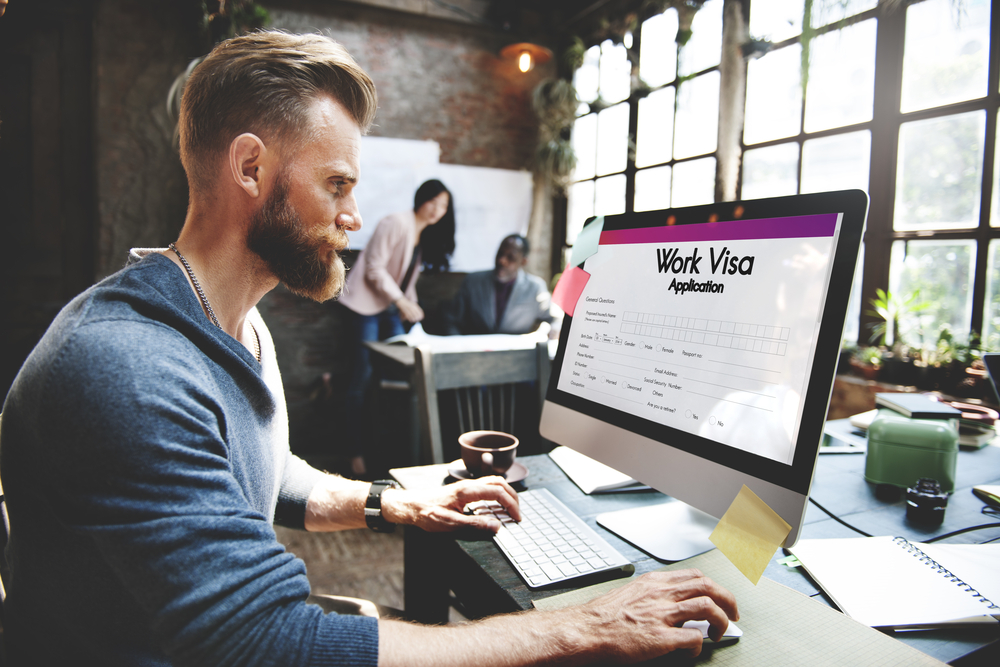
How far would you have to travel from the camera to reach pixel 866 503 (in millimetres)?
1014

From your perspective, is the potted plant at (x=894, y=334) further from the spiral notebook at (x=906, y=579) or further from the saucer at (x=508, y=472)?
the saucer at (x=508, y=472)

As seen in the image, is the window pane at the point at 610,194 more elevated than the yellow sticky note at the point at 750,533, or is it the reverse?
the window pane at the point at 610,194

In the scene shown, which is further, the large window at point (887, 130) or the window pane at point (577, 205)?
the window pane at point (577, 205)

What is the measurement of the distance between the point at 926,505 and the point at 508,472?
74cm

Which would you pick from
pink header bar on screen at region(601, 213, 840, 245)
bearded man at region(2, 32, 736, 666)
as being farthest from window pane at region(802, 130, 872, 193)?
bearded man at region(2, 32, 736, 666)

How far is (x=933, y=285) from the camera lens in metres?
2.37

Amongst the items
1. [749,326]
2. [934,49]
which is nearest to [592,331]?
[749,326]

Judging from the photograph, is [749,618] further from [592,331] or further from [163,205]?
[163,205]

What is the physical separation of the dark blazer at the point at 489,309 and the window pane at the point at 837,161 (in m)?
1.83

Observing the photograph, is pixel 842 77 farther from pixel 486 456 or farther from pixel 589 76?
pixel 486 456

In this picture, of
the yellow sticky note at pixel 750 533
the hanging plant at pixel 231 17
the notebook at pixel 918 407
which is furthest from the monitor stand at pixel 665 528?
the hanging plant at pixel 231 17

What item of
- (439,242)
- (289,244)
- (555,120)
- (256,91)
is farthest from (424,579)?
(555,120)

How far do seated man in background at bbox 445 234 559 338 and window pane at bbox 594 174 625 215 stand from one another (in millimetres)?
804

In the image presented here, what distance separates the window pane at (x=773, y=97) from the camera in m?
2.82
